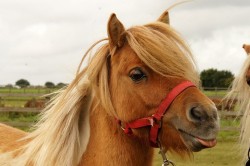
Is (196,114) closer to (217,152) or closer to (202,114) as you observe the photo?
(202,114)

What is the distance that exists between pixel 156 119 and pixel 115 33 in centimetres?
74

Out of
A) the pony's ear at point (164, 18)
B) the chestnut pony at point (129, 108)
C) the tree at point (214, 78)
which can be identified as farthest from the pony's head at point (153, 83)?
the tree at point (214, 78)

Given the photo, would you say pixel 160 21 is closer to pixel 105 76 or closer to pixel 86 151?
pixel 105 76

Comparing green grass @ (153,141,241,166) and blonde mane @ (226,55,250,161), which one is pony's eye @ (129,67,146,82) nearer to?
blonde mane @ (226,55,250,161)

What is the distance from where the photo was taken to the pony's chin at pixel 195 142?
2.96 m

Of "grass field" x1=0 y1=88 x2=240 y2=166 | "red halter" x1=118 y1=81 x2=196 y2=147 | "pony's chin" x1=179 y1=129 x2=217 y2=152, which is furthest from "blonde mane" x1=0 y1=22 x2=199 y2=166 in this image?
"grass field" x1=0 y1=88 x2=240 y2=166

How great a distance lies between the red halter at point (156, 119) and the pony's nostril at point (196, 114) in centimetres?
20

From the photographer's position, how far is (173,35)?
3.43 m

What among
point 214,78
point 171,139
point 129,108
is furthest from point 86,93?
point 214,78

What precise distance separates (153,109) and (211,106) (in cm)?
45

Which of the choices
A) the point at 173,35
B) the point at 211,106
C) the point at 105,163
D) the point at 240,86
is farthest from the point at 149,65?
the point at 240,86

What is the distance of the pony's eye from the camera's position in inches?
129

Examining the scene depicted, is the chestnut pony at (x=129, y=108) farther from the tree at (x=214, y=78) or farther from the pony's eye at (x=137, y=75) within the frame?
the tree at (x=214, y=78)

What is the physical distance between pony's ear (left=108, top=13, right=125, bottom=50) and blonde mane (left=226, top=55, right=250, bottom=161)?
2475 millimetres
